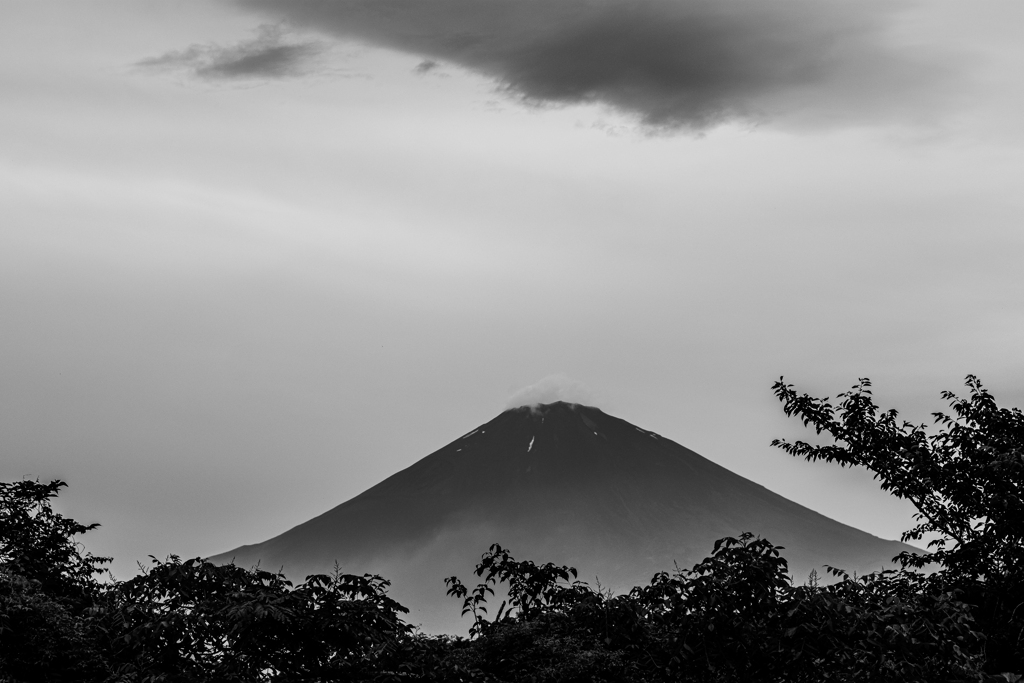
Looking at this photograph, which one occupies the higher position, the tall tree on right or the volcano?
the volcano

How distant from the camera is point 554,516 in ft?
398

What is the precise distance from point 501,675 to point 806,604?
3017 millimetres

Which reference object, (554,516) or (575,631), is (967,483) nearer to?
(575,631)

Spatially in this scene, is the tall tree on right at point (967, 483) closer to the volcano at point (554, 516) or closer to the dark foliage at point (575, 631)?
the dark foliage at point (575, 631)

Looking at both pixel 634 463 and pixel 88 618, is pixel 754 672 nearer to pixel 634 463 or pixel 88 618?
pixel 88 618

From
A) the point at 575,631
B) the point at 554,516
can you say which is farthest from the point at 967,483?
the point at 554,516

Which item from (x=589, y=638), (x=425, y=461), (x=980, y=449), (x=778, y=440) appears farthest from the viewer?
(x=425, y=461)

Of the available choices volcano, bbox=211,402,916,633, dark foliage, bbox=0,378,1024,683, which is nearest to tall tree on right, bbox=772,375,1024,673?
dark foliage, bbox=0,378,1024,683

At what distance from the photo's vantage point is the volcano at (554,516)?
388 feet

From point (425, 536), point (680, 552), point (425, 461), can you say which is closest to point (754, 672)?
point (680, 552)

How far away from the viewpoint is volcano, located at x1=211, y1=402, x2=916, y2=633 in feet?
388

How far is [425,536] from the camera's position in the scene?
123 meters

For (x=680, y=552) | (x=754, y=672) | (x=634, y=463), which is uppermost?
(x=634, y=463)

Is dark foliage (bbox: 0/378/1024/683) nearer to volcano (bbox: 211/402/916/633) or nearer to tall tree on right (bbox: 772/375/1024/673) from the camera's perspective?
tall tree on right (bbox: 772/375/1024/673)
